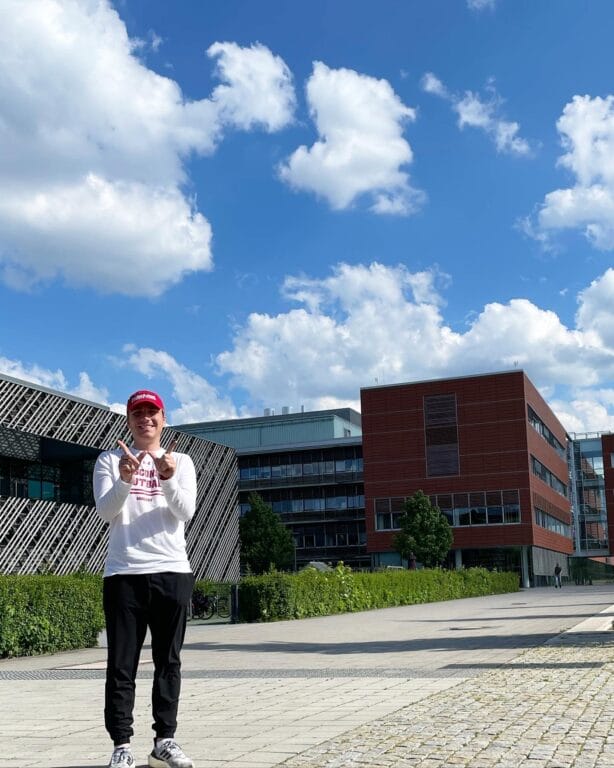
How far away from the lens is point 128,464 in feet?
15.3

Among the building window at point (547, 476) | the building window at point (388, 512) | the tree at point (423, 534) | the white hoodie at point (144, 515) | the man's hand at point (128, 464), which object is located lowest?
the white hoodie at point (144, 515)

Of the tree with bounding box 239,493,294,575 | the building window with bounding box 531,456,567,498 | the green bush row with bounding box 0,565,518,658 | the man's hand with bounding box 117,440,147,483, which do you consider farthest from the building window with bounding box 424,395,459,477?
the man's hand with bounding box 117,440,147,483

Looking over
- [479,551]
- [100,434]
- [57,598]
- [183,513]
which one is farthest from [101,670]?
[479,551]

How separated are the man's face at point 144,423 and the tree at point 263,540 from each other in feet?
202

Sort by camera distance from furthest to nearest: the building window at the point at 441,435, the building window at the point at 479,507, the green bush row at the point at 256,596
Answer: the building window at the point at 441,435 → the building window at the point at 479,507 → the green bush row at the point at 256,596

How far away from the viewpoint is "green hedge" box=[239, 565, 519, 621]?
76.1 ft

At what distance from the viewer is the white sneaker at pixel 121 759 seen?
4.68 meters

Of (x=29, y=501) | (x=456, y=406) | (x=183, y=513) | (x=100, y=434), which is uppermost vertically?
(x=456, y=406)

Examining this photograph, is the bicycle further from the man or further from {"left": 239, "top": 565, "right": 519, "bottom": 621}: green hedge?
the man

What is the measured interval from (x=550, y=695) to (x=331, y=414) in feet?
285

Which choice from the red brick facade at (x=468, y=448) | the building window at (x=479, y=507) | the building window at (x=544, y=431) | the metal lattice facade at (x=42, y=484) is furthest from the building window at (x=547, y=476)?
the metal lattice facade at (x=42, y=484)

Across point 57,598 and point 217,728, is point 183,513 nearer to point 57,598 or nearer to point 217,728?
point 217,728

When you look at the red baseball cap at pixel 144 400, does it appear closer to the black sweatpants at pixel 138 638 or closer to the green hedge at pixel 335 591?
the black sweatpants at pixel 138 638

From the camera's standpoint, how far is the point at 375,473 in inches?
2744
